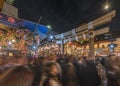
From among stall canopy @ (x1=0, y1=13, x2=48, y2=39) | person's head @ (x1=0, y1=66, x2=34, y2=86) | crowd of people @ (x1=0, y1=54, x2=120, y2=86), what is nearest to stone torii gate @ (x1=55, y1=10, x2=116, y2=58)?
stall canopy @ (x1=0, y1=13, x2=48, y2=39)

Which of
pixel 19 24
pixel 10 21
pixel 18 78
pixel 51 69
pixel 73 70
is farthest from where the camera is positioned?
pixel 19 24

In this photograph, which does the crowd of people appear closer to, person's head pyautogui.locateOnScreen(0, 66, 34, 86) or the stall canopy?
person's head pyautogui.locateOnScreen(0, 66, 34, 86)

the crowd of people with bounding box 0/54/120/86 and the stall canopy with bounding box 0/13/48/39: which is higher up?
the stall canopy with bounding box 0/13/48/39

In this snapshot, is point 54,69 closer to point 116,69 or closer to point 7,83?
point 7,83

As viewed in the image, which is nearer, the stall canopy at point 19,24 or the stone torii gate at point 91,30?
the stall canopy at point 19,24

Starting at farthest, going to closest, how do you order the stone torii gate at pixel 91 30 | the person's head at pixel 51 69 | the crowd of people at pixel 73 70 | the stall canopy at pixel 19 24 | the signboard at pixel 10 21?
the stone torii gate at pixel 91 30
the stall canopy at pixel 19 24
the signboard at pixel 10 21
the crowd of people at pixel 73 70
the person's head at pixel 51 69

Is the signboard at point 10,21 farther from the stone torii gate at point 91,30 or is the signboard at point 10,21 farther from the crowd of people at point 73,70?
the crowd of people at point 73,70

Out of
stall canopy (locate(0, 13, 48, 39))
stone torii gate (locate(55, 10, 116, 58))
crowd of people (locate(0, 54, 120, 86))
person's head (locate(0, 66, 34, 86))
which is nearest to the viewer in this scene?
person's head (locate(0, 66, 34, 86))

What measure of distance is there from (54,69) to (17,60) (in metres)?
1.68

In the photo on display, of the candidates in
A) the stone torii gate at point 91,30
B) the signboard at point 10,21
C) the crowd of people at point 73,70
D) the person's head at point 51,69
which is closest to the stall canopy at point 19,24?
the signboard at point 10,21

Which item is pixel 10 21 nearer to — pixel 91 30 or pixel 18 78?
pixel 91 30

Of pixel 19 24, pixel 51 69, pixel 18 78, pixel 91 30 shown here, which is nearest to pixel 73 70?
pixel 51 69

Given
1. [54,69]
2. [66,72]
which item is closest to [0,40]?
[66,72]

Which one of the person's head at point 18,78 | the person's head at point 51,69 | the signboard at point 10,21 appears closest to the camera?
the person's head at point 18,78
